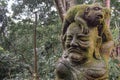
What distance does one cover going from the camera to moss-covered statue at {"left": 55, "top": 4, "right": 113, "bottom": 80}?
2.18 meters

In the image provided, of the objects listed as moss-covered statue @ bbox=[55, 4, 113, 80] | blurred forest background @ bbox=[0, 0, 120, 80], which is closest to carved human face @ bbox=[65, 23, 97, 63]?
moss-covered statue @ bbox=[55, 4, 113, 80]

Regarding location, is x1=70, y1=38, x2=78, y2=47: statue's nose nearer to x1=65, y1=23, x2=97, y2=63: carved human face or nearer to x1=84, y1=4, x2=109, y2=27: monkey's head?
x1=65, y1=23, x2=97, y2=63: carved human face

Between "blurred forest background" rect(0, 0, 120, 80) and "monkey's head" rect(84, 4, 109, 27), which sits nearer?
"monkey's head" rect(84, 4, 109, 27)

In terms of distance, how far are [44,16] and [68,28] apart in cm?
927

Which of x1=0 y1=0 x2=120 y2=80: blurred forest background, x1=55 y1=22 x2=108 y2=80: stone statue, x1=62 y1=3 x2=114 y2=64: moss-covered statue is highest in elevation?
x1=62 y1=3 x2=114 y2=64: moss-covered statue

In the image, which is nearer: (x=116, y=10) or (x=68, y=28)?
(x=68, y=28)

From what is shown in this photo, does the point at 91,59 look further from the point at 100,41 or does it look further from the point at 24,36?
the point at 24,36

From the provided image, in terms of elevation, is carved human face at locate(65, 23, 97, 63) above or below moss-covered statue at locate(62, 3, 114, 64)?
below

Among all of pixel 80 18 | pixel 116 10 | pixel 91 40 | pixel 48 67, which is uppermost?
pixel 80 18

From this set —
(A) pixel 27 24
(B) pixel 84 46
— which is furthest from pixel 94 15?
(A) pixel 27 24

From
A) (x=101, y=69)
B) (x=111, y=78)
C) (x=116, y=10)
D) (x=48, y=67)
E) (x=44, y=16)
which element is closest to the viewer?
(x=101, y=69)

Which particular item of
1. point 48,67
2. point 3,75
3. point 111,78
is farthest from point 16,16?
point 111,78

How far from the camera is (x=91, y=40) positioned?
2209mm

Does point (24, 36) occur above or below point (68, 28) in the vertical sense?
below
